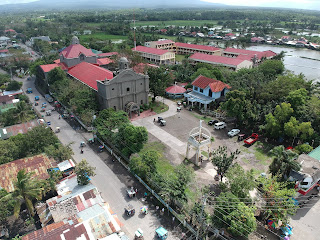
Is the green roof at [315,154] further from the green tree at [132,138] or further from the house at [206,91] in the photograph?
the green tree at [132,138]

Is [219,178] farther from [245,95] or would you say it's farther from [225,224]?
[245,95]

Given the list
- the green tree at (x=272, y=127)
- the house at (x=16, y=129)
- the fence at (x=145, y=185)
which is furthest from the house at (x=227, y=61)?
the house at (x=16, y=129)

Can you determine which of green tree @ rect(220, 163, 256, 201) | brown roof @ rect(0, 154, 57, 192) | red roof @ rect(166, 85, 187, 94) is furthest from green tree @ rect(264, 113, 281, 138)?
brown roof @ rect(0, 154, 57, 192)

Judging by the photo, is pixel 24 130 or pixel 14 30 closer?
pixel 24 130

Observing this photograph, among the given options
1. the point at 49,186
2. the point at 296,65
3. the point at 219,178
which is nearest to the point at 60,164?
the point at 49,186

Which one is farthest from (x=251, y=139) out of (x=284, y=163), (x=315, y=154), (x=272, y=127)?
(x=284, y=163)

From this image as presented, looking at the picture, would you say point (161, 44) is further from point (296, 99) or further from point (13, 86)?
point (296, 99)
